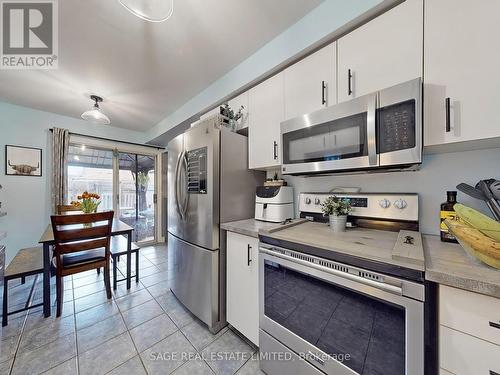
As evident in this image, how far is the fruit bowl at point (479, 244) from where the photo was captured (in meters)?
0.63

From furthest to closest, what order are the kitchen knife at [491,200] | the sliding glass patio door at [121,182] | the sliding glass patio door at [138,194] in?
A: 1. the sliding glass patio door at [138,194]
2. the sliding glass patio door at [121,182]
3. the kitchen knife at [491,200]

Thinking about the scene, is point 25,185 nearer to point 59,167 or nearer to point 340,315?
point 59,167

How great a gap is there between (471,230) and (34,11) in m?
2.94

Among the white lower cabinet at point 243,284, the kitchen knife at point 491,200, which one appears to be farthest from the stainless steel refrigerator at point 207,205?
the kitchen knife at point 491,200

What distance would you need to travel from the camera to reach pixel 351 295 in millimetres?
850

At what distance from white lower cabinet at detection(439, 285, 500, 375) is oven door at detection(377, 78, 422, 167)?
0.59 metres

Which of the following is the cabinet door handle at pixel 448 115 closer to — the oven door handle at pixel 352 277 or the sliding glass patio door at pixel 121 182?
the oven door handle at pixel 352 277

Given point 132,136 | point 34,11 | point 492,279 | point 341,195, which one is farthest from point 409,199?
point 132,136

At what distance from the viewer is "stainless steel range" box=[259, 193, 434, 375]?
0.71 metres

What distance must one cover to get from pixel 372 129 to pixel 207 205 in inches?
50.1

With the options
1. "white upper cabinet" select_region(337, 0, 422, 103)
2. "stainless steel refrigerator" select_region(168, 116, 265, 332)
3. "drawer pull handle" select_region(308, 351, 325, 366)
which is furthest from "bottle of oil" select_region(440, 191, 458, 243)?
"stainless steel refrigerator" select_region(168, 116, 265, 332)

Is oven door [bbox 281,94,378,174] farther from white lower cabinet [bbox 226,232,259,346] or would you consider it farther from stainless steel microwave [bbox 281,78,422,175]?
white lower cabinet [bbox 226,232,259,346]

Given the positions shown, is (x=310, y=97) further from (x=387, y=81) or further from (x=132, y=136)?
(x=132, y=136)

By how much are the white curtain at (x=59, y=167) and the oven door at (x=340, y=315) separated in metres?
3.61
